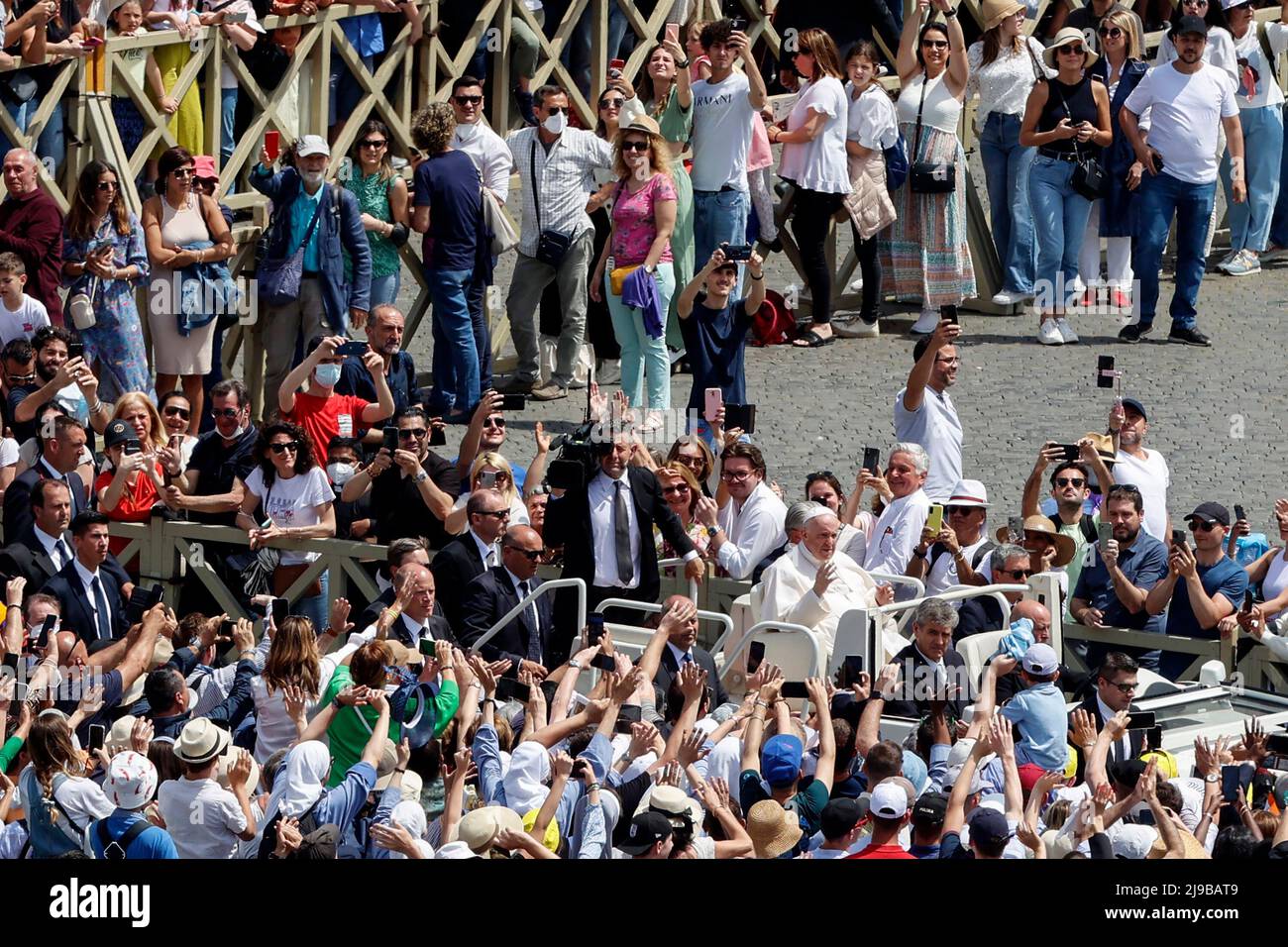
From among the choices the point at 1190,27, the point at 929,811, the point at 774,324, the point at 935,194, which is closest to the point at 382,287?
the point at 774,324

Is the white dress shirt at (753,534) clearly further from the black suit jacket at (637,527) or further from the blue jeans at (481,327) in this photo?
the blue jeans at (481,327)

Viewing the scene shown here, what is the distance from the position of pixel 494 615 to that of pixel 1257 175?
385 inches

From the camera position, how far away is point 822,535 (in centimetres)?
1563

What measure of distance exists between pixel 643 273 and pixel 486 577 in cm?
397

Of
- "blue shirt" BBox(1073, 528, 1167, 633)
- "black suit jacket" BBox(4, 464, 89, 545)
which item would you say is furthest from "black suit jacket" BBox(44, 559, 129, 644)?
"blue shirt" BBox(1073, 528, 1167, 633)

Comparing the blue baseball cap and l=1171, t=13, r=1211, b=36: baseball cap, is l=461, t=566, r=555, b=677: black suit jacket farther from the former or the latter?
l=1171, t=13, r=1211, b=36: baseball cap

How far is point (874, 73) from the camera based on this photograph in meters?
21.6

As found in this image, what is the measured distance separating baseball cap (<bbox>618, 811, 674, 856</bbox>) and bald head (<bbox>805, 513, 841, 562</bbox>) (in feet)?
12.1

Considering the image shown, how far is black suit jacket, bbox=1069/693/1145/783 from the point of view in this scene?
1330 cm

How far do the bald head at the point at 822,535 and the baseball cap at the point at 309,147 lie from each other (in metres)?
5.18
